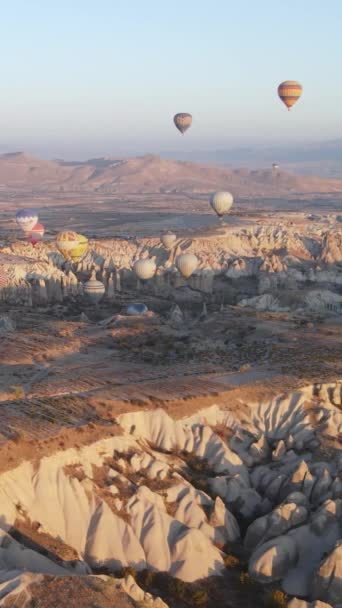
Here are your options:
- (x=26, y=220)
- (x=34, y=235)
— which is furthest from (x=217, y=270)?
(x=26, y=220)

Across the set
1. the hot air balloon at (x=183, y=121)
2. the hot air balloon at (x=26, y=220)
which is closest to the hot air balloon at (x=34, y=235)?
the hot air balloon at (x=26, y=220)

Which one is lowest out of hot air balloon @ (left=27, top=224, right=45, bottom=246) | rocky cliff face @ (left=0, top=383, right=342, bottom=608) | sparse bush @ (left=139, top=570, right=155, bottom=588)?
sparse bush @ (left=139, top=570, right=155, bottom=588)

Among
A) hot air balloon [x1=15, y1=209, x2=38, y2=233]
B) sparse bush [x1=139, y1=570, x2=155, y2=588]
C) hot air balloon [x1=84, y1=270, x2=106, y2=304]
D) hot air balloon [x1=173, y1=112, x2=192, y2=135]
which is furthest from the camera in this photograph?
hot air balloon [x1=173, y1=112, x2=192, y2=135]

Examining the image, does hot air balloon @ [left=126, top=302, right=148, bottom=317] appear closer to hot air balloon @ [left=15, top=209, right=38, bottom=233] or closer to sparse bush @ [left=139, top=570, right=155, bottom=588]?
hot air balloon @ [left=15, top=209, right=38, bottom=233]

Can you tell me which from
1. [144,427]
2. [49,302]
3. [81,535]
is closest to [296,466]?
[144,427]

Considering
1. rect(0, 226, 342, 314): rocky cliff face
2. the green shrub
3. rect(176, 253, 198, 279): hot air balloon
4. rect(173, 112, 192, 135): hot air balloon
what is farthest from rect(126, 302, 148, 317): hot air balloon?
rect(173, 112, 192, 135): hot air balloon

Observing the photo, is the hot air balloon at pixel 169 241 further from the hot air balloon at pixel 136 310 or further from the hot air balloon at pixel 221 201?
the hot air balloon at pixel 136 310
